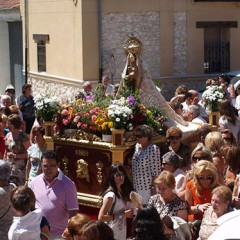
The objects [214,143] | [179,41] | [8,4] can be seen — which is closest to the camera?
[214,143]

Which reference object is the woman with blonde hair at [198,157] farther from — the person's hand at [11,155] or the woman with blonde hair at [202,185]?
the person's hand at [11,155]

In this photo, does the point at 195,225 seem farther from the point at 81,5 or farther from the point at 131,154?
the point at 81,5

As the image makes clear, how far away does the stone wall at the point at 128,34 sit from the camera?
21797 mm

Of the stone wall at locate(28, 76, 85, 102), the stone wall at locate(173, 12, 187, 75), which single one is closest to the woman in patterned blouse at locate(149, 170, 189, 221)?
the stone wall at locate(28, 76, 85, 102)

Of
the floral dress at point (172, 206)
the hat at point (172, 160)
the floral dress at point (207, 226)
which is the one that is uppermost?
the hat at point (172, 160)

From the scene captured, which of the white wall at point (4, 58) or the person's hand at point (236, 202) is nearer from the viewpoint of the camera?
the person's hand at point (236, 202)

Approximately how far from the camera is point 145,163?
30.0 feet

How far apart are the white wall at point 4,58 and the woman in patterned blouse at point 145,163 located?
18382mm

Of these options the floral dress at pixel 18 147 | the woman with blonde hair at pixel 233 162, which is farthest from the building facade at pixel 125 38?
the woman with blonde hair at pixel 233 162

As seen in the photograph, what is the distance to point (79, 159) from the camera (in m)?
10.5

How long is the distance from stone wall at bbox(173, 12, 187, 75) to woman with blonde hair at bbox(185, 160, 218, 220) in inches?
619

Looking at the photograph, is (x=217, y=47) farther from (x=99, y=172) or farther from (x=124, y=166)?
(x=124, y=166)

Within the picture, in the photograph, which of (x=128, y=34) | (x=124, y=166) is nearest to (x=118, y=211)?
(x=124, y=166)

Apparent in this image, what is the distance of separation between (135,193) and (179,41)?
16.2 m
